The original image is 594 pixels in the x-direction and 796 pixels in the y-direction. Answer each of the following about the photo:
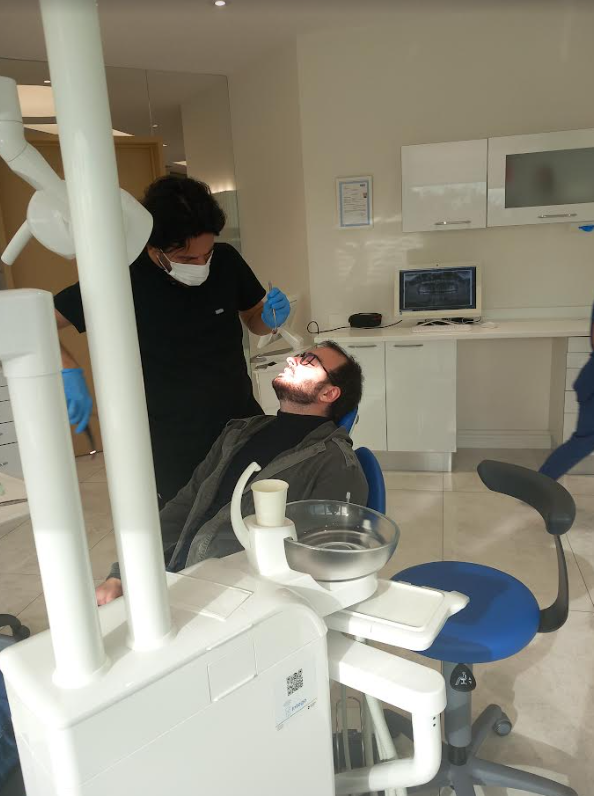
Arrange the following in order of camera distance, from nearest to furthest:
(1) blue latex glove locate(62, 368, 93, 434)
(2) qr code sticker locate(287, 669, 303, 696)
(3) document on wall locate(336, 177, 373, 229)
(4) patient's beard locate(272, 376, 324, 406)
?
(2) qr code sticker locate(287, 669, 303, 696), (1) blue latex glove locate(62, 368, 93, 434), (4) patient's beard locate(272, 376, 324, 406), (3) document on wall locate(336, 177, 373, 229)

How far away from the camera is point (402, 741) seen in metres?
1.72

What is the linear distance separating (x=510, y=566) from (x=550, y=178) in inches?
89.6

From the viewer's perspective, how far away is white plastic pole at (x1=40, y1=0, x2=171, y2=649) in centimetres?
55

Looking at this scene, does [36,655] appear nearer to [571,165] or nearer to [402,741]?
[402,741]

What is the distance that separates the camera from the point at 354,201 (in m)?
4.01

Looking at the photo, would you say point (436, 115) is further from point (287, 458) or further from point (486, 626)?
point (486, 626)

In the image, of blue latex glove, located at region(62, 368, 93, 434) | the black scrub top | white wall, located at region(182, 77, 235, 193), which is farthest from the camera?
white wall, located at region(182, 77, 235, 193)

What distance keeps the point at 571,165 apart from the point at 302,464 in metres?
3.08

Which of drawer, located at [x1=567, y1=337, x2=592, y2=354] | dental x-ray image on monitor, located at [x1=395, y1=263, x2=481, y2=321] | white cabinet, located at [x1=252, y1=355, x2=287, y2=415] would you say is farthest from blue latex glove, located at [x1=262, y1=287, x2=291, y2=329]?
drawer, located at [x1=567, y1=337, x2=592, y2=354]

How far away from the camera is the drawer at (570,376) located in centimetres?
359

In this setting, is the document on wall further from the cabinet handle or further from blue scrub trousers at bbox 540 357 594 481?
blue scrub trousers at bbox 540 357 594 481

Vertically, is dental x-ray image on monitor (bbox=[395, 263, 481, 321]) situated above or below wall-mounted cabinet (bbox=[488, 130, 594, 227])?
below

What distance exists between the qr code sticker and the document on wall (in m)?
3.61

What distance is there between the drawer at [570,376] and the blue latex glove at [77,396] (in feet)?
10.7
